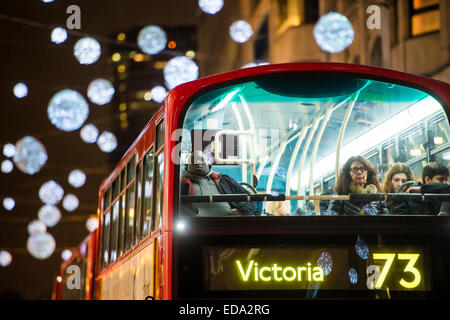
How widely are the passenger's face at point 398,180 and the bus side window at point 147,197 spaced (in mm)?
2163

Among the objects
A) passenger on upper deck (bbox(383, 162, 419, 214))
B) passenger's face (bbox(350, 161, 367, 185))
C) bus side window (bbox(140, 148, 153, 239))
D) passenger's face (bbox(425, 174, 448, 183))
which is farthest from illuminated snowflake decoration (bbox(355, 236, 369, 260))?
bus side window (bbox(140, 148, 153, 239))

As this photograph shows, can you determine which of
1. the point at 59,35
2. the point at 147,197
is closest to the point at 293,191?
the point at 147,197

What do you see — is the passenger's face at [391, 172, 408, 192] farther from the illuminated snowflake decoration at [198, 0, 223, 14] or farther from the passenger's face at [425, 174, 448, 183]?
the illuminated snowflake decoration at [198, 0, 223, 14]

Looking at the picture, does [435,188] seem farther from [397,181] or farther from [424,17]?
[424,17]

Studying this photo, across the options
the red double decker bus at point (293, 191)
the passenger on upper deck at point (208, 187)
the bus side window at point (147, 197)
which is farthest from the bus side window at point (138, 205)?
the passenger on upper deck at point (208, 187)

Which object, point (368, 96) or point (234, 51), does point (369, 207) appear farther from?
point (234, 51)

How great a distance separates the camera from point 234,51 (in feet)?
153

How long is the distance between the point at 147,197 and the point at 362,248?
7.08 ft

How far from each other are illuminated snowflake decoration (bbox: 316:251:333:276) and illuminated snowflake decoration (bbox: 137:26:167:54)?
25.2ft

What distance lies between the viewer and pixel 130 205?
27.7 feet

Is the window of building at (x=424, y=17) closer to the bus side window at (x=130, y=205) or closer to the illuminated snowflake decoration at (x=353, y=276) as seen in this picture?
the bus side window at (x=130, y=205)

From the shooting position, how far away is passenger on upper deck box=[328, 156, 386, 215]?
6656mm
